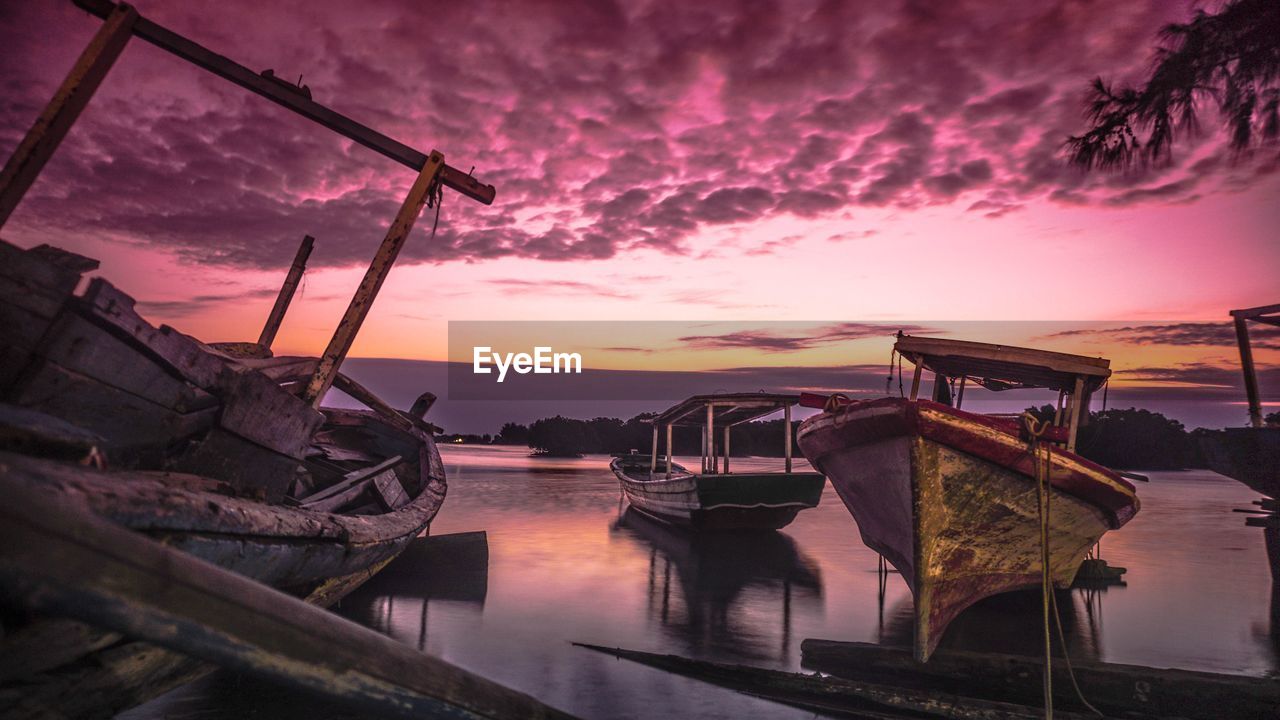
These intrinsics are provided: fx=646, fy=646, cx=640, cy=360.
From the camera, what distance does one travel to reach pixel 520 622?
8.65m

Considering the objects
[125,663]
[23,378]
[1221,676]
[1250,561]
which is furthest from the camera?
[1250,561]

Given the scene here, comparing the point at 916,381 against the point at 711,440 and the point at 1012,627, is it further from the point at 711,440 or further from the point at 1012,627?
the point at 711,440

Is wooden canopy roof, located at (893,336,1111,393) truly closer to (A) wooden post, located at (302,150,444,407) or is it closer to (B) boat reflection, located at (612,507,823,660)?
(B) boat reflection, located at (612,507,823,660)

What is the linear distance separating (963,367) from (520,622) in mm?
6786

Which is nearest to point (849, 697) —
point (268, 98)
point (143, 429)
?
point (143, 429)

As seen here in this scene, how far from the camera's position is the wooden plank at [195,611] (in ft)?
4.43

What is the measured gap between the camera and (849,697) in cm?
521

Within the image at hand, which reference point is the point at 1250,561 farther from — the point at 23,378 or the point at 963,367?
the point at 23,378

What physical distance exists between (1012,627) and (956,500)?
321 centimetres

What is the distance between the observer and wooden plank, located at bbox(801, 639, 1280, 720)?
15.5 feet

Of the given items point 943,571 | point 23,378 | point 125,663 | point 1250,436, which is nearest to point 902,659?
point 943,571

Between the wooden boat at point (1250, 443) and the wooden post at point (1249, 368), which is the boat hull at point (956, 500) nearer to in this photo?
the wooden boat at point (1250, 443)

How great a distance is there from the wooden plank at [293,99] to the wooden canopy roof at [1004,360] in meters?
5.27

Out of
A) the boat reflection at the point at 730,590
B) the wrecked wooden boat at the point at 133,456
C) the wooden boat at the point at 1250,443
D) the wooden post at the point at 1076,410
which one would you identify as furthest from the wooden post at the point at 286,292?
the wooden boat at the point at 1250,443
